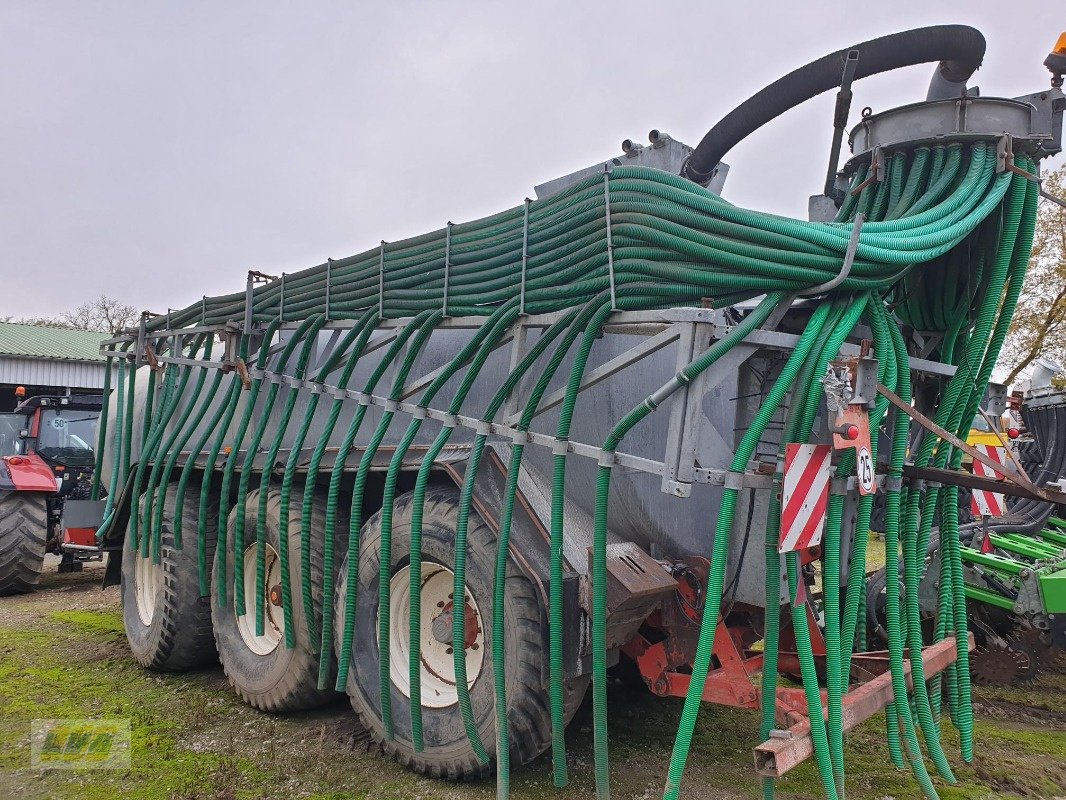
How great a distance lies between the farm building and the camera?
19766 millimetres

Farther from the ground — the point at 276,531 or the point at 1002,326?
the point at 1002,326

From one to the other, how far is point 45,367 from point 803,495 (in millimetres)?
21428

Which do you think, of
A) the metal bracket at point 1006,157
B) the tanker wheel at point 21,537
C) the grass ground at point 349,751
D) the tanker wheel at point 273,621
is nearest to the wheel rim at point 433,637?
the grass ground at point 349,751

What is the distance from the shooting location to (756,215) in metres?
2.93

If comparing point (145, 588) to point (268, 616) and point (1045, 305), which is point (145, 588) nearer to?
point (268, 616)

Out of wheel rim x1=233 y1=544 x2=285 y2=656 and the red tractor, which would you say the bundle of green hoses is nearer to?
wheel rim x1=233 y1=544 x2=285 y2=656

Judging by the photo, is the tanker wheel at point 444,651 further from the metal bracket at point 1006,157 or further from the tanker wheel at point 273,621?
the metal bracket at point 1006,157

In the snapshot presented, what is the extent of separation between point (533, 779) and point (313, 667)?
4.48 ft

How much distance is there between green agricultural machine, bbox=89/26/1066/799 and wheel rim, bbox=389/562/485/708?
1 centimetres

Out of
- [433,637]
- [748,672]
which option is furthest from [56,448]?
[748,672]

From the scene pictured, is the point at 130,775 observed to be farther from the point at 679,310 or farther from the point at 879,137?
the point at 879,137

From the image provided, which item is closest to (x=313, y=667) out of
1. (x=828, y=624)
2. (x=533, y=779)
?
(x=533, y=779)

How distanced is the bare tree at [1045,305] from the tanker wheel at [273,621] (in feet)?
41.0

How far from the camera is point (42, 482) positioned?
8.35 meters
